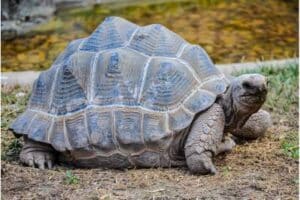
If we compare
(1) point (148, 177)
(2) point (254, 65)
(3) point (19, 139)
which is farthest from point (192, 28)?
(1) point (148, 177)

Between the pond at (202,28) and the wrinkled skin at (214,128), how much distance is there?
10.9 feet

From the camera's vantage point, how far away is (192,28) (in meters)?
10.1

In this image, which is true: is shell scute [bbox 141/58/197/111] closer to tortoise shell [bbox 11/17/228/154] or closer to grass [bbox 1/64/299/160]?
tortoise shell [bbox 11/17/228/154]

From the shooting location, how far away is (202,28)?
1010cm

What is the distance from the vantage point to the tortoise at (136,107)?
185 inches

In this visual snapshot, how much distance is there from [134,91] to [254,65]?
9.32 ft

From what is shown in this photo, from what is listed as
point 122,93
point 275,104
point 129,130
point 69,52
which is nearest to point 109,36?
point 69,52

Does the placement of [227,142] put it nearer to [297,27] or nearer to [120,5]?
[297,27]

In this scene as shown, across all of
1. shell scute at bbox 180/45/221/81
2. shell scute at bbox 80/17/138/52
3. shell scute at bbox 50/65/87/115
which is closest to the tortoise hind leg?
shell scute at bbox 50/65/87/115

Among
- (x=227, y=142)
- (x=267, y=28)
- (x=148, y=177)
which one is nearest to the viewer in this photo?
(x=148, y=177)

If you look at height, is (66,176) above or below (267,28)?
below

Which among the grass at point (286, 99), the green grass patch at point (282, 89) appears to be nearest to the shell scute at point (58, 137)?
the grass at point (286, 99)

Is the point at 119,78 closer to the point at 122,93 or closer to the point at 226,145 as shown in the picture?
the point at 122,93

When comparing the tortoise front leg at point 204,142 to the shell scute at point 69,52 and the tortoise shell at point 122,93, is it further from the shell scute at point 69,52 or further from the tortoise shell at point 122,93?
the shell scute at point 69,52
